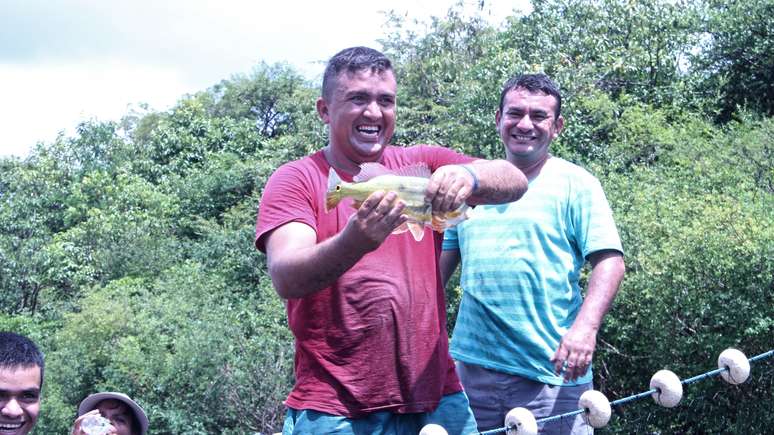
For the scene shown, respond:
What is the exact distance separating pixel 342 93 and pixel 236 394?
11.6m

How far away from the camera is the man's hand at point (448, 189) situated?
2.28 meters

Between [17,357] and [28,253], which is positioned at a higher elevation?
[17,357]

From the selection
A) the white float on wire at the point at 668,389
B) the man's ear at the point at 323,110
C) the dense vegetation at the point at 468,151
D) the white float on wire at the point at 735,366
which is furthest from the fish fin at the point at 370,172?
the dense vegetation at the point at 468,151

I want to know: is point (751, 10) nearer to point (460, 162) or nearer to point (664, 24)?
point (664, 24)

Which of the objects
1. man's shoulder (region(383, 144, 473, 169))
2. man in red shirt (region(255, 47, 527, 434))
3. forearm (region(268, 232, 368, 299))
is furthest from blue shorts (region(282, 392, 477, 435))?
man's shoulder (region(383, 144, 473, 169))

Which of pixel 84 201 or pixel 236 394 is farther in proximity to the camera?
pixel 84 201

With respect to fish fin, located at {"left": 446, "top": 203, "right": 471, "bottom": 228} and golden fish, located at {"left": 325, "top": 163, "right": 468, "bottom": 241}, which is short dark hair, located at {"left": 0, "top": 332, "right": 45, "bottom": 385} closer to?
golden fish, located at {"left": 325, "top": 163, "right": 468, "bottom": 241}

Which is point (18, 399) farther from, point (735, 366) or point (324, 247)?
point (735, 366)

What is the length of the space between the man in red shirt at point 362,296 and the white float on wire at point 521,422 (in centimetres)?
64

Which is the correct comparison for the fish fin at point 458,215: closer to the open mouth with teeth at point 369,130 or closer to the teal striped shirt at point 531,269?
the open mouth with teeth at point 369,130

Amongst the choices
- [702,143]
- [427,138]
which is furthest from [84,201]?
[702,143]

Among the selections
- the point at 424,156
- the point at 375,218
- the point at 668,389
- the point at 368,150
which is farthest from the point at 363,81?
the point at 668,389

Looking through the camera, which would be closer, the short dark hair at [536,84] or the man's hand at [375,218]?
the man's hand at [375,218]

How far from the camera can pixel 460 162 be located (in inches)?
110
